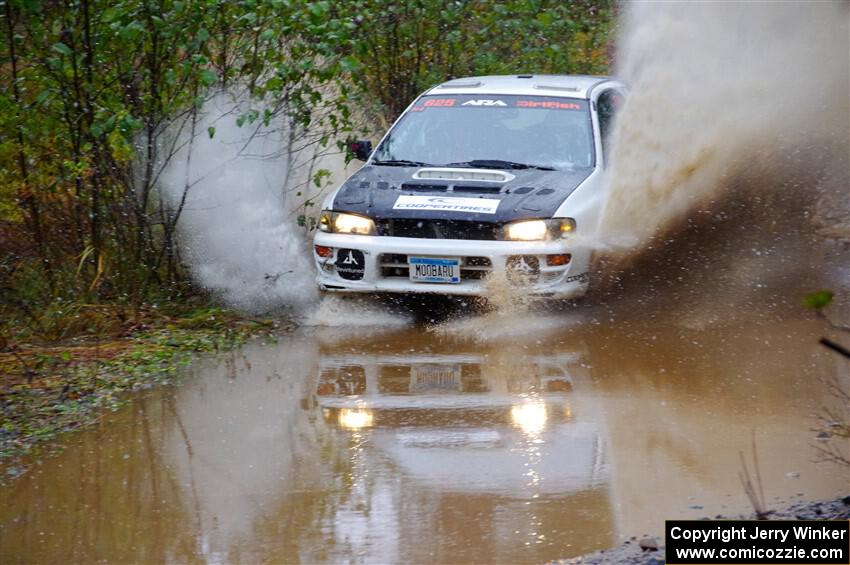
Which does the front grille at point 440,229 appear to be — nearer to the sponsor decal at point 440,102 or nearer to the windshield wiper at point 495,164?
the windshield wiper at point 495,164

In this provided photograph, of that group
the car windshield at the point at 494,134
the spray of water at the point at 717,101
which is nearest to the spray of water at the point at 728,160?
the spray of water at the point at 717,101

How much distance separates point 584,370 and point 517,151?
103 inches

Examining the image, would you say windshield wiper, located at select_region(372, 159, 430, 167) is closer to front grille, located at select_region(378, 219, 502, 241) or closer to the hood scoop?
the hood scoop

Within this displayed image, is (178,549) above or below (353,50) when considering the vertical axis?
below

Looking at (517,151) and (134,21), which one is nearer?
(134,21)

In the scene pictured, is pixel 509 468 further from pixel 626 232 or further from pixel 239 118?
pixel 239 118

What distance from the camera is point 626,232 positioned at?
29.7ft

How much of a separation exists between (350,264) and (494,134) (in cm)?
180

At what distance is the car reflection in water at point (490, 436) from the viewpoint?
4887 mm

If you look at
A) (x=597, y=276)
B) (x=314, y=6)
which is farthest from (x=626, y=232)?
(x=314, y=6)

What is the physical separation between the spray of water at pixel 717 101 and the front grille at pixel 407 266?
4.12ft

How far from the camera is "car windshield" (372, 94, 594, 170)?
30.8 ft

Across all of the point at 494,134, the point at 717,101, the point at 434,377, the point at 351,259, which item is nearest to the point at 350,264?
the point at 351,259

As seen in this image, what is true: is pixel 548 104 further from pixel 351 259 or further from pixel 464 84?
pixel 351 259
